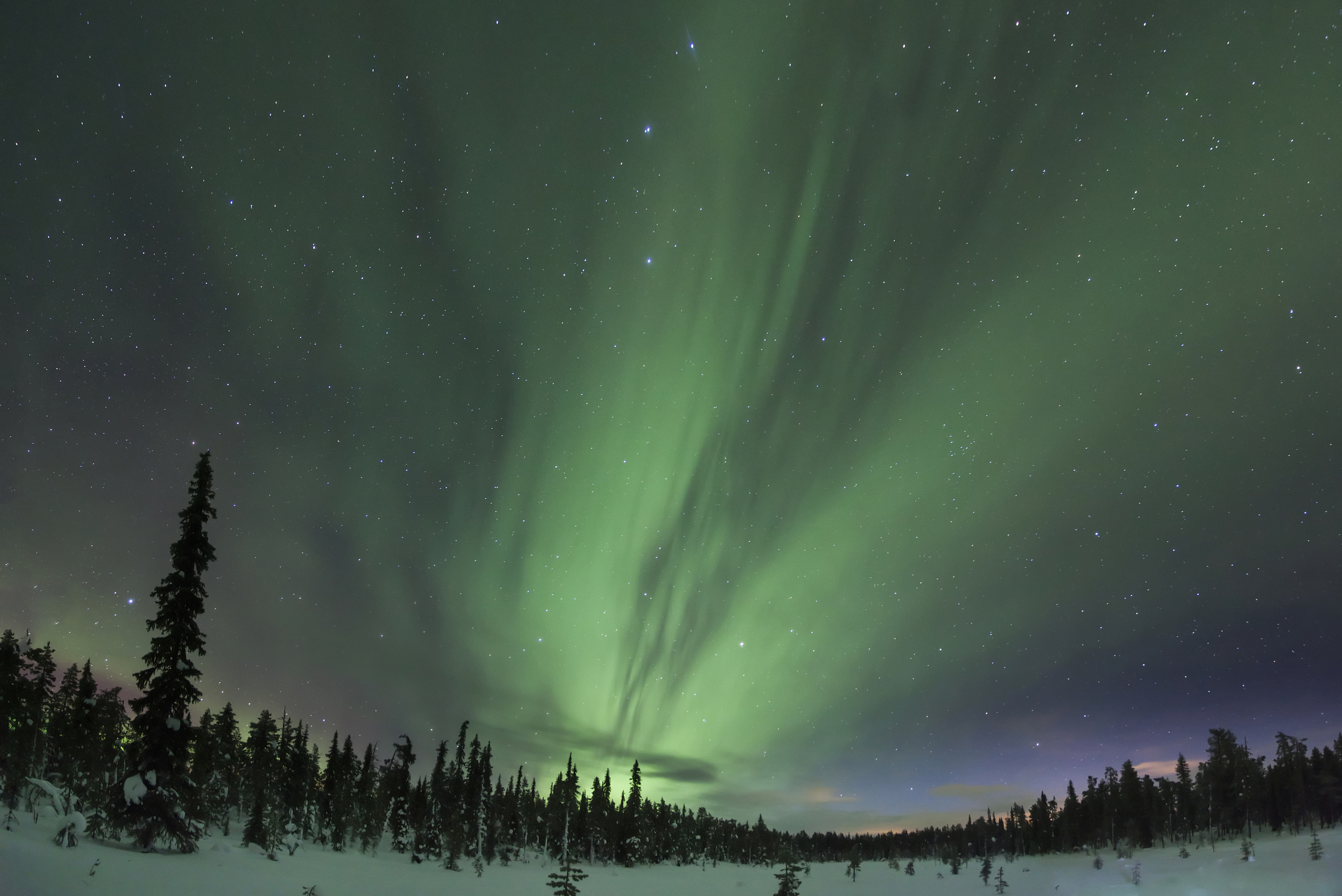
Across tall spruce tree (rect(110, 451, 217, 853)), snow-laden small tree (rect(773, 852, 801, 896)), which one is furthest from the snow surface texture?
snow-laden small tree (rect(773, 852, 801, 896))

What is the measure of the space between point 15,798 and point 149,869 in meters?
10.6

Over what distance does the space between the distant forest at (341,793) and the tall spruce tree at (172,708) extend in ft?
0.17

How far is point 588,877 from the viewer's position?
62938mm

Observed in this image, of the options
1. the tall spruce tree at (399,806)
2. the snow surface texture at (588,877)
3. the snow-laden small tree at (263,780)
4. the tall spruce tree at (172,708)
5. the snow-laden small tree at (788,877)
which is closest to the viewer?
the snow surface texture at (588,877)

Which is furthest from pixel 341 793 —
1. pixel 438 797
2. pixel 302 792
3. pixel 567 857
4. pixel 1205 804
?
pixel 1205 804

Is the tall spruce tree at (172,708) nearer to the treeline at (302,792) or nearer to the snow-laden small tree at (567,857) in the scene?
the treeline at (302,792)

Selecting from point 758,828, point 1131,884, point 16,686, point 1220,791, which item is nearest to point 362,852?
point 16,686

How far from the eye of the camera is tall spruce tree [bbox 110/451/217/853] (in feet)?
69.8

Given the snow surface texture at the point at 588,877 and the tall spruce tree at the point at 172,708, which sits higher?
the tall spruce tree at the point at 172,708

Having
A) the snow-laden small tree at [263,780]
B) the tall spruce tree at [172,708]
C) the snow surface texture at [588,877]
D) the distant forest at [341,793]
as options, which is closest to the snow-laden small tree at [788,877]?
the distant forest at [341,793]

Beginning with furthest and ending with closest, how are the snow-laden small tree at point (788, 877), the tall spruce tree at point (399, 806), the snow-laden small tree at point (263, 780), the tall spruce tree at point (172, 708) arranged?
the tall spruce tree at point (399, 806), the snow-laden small tree at point (263, 780), the snow-laden small tree at point (788, 877), the tall spruce tree at point (172, 708)

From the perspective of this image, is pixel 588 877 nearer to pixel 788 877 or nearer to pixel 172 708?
pixel 788 877

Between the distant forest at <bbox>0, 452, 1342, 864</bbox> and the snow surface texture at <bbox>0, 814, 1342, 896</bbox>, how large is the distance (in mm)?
2172

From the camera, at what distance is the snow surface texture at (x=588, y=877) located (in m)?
16.2
